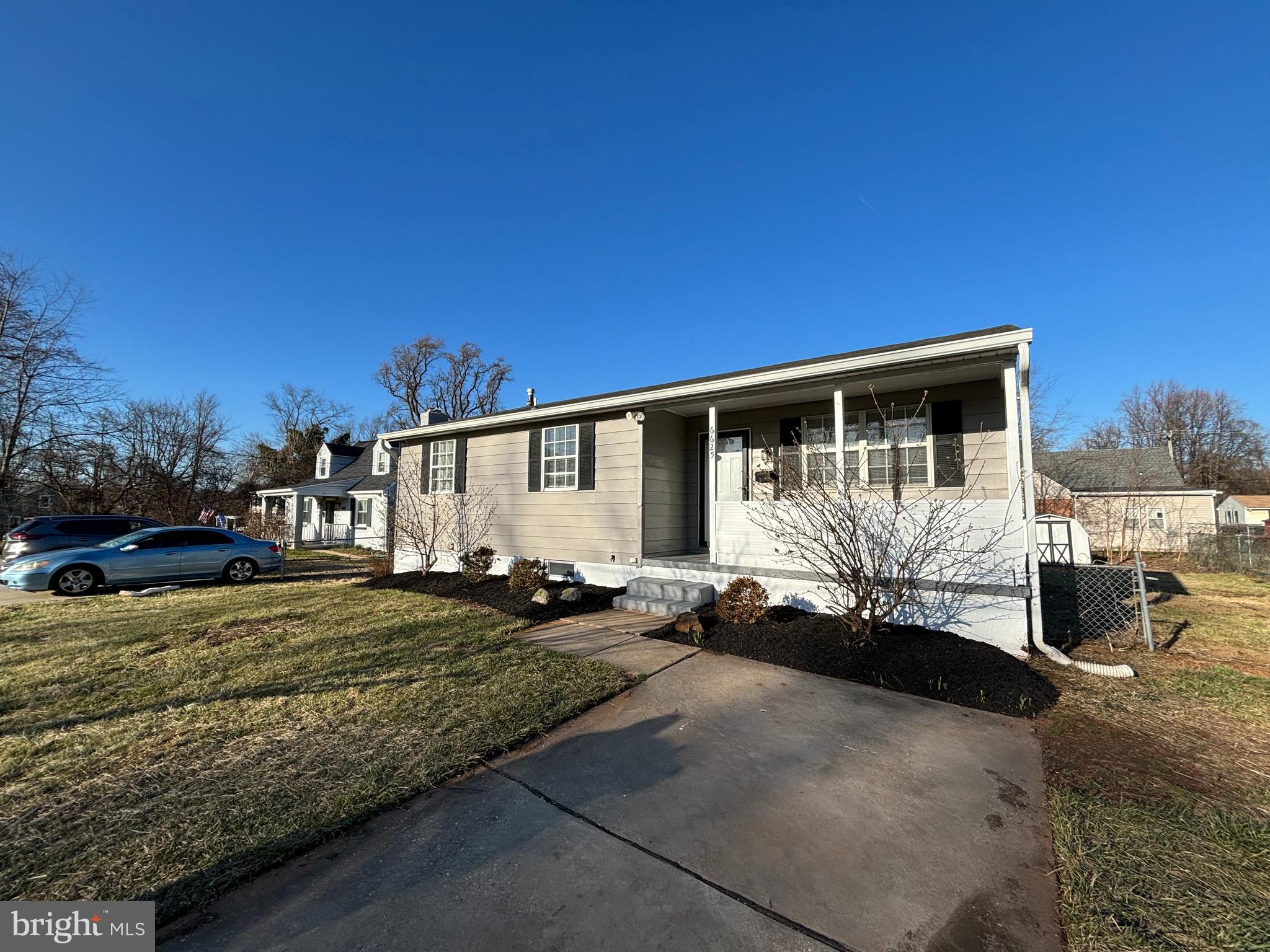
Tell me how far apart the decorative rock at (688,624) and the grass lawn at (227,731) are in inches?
56.3

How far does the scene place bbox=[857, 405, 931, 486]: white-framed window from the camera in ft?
22.9

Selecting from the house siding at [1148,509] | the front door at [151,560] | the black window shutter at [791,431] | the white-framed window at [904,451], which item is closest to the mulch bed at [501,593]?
the black window shutter at [791,431]

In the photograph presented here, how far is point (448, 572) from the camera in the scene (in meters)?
10.4

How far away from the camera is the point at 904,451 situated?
7070 millimetres

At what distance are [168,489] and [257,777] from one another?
84.8ft

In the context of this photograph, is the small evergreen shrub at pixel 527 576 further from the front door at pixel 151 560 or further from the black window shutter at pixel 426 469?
the front door at pixel 151 560

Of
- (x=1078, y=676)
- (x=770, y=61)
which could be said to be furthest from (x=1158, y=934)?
(x=770, y=61)

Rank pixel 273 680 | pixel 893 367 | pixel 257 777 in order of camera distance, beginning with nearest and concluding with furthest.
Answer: pixel 257 777, pixel 273 680, pixel 893 367

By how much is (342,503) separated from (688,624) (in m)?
23.6

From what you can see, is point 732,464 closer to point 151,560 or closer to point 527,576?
point 527,576

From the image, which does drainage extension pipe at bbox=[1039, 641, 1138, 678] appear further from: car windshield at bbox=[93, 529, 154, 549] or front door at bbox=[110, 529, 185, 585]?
car windshield at bbox=[93, 529, 154, 549]

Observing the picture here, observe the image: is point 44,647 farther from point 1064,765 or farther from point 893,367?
point 893,367

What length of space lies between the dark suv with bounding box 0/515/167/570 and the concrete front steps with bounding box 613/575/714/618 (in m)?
11.5

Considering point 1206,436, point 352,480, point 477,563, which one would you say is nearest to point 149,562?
point 477,563
